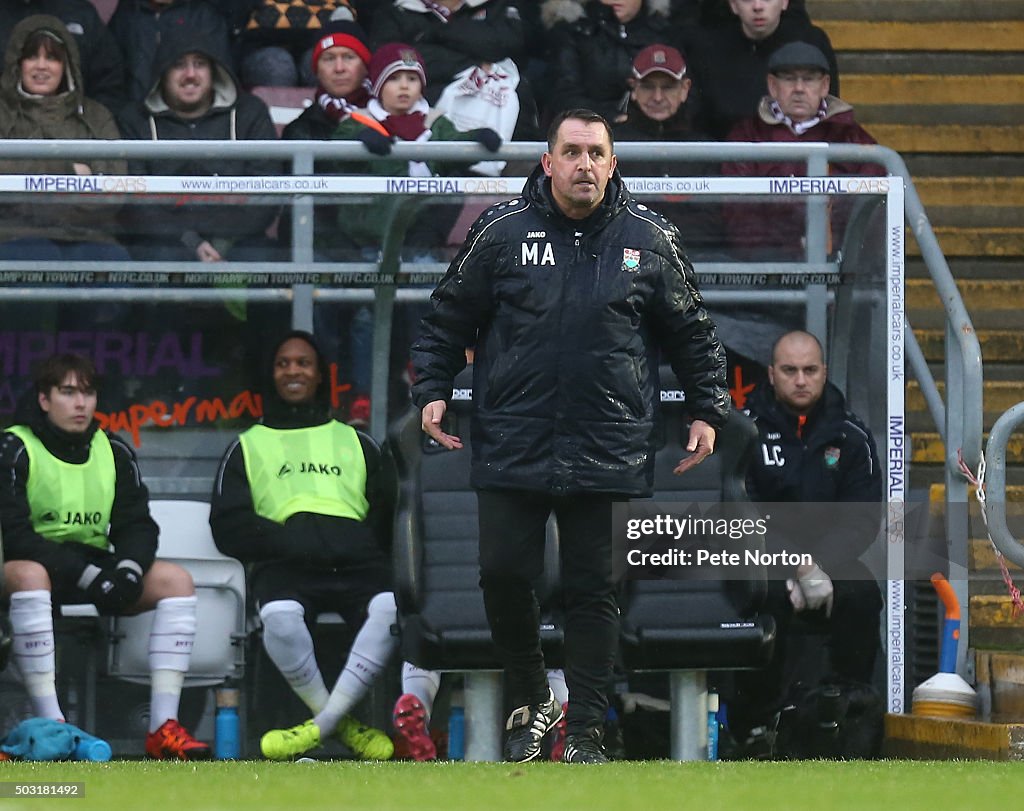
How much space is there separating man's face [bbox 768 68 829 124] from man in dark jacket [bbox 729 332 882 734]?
1381mm

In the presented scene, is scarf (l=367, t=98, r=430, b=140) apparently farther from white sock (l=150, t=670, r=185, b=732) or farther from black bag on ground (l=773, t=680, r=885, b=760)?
black bag on ground (l=773, t=680, r=885, b=760)

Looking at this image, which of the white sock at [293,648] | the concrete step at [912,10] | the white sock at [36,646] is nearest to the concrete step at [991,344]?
the concrete step at [912,10]

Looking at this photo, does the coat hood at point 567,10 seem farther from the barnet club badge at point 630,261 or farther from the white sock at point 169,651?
the barnet club badge at point 630,261

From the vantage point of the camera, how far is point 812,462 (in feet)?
27.6

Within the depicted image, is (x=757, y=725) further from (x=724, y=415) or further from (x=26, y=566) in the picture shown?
(x=26, y=566)

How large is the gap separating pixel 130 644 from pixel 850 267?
3202mm

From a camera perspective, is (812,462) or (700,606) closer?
(700,606)

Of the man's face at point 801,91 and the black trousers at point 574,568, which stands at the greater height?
the man's face at point 801,91

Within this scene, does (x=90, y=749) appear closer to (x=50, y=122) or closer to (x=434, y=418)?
(x=434, y=418)

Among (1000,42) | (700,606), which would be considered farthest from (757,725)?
(1000,42)

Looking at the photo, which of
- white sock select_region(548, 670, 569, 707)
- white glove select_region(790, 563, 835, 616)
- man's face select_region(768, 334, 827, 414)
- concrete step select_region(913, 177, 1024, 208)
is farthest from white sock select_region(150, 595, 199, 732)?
concrete step select_region(913, 177, 1024, 208)

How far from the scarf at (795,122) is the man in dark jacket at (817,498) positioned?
1.30m

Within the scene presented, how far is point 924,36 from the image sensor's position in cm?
1170

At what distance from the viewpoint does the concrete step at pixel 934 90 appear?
11.5m
